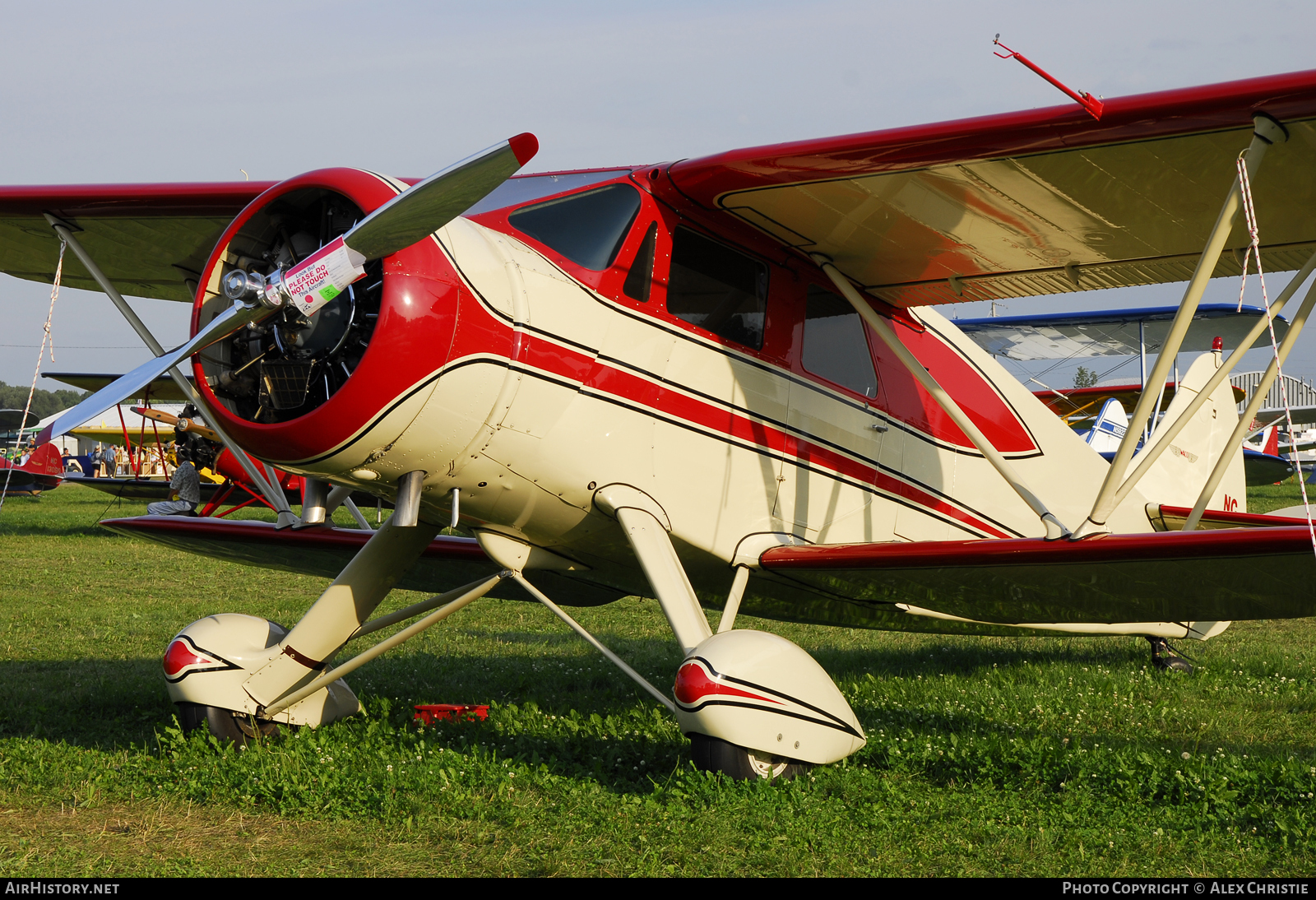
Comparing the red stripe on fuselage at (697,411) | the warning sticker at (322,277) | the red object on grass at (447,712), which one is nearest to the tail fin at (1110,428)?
the red stripe on fuselage at (697,411)

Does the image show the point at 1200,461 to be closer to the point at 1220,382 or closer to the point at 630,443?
the point at 1220,382

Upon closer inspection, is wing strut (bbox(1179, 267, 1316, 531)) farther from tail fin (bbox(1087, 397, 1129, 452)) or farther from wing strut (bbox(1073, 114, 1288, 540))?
tail fin (bbox(1087, 397, 1129, 452))

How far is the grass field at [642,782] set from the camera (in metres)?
4.00

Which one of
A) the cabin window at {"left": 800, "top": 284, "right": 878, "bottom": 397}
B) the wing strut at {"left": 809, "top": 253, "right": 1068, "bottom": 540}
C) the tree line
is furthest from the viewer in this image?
the tree line

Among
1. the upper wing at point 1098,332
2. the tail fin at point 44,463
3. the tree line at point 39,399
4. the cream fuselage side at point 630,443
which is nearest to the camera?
the cream fuselage side at point 630,443

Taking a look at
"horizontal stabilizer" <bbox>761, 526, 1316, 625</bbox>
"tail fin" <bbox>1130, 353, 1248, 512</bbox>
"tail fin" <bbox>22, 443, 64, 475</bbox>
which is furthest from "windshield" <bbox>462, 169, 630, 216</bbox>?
"tail fin" <bbox>22, 443, 64, 475</bbox>

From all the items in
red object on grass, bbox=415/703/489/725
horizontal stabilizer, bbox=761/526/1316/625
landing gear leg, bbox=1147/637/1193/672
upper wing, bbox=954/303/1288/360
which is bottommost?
red object on grass, bbox=415/703/489/725

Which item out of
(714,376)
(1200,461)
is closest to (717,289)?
(714,376)

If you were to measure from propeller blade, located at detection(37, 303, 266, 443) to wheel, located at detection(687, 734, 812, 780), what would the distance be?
8.37 ft

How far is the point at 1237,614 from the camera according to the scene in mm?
5367

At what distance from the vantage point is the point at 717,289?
5.63m

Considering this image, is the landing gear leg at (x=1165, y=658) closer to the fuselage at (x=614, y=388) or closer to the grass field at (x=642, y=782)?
the grass field at (x=642, y=782)

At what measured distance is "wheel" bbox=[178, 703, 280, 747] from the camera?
572 centimetres

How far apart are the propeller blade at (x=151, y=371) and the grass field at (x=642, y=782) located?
1.65m
